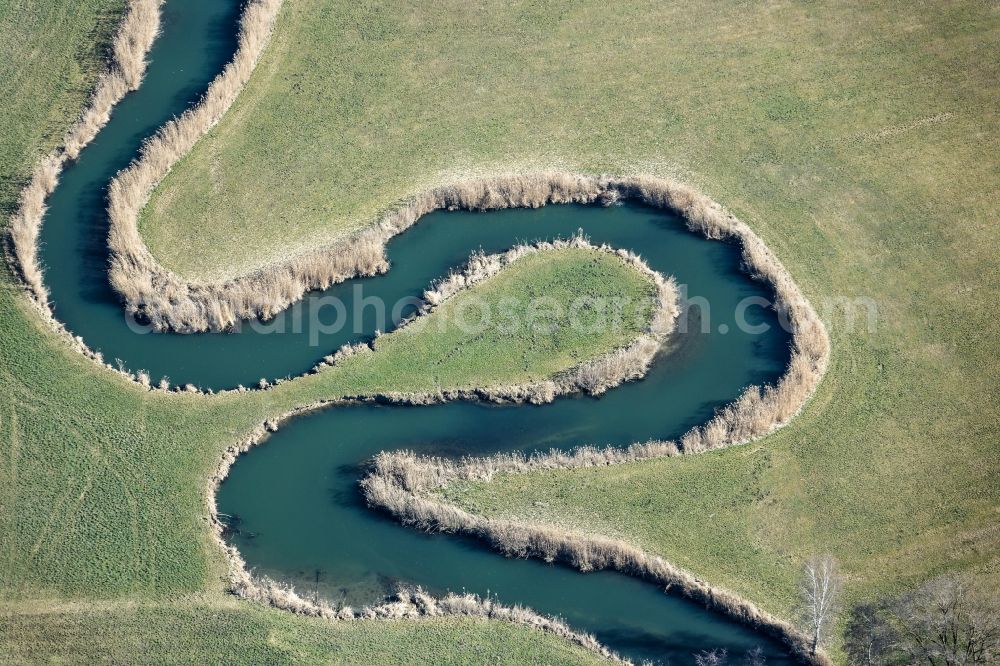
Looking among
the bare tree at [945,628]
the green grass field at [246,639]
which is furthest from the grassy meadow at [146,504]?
the bare tree at [945,628]

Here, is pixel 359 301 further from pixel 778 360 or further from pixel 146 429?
pixel 778 360

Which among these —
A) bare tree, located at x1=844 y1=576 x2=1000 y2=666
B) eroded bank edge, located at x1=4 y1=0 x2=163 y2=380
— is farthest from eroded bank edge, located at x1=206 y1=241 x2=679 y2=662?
bare tree, located at x1=844 y1=576 x2=1000 y2=666

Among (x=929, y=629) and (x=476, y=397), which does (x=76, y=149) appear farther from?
(x=929, y=629)

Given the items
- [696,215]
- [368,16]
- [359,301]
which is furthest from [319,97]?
[696,215]

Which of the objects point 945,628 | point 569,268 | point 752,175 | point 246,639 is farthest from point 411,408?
point 945,628

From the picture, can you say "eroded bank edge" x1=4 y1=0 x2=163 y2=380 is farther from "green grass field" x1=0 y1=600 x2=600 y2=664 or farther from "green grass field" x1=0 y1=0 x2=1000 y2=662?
"green grass field" x1=0 y1=600 x2=600 y2=664

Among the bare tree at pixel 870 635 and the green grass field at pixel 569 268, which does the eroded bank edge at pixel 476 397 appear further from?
the bare tree at pixel 870 635
